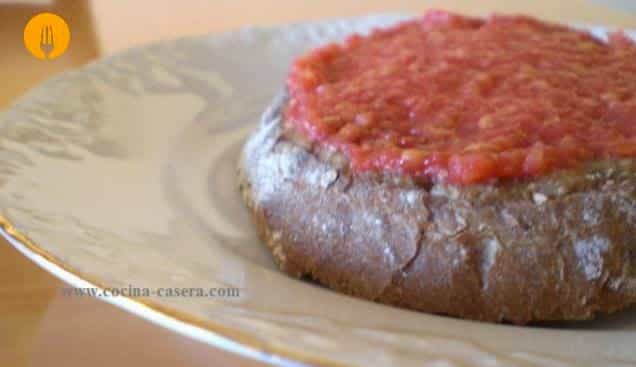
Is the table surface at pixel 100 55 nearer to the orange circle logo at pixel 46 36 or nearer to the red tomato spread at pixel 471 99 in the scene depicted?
the orange circle logo at pixel 46 36

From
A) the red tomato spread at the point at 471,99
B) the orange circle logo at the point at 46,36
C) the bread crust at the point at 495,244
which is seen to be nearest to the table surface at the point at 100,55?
the orange circle logo at the point at 46,36

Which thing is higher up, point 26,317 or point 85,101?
point 85,101

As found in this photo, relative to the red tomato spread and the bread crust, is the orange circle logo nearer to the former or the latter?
the red tomato spread

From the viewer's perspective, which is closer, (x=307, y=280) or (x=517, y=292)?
(x=517, y=292)

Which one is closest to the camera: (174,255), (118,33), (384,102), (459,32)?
(174,255)

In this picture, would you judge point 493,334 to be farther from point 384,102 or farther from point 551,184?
point 384,102

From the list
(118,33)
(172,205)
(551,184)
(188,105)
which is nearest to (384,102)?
(551,184)
